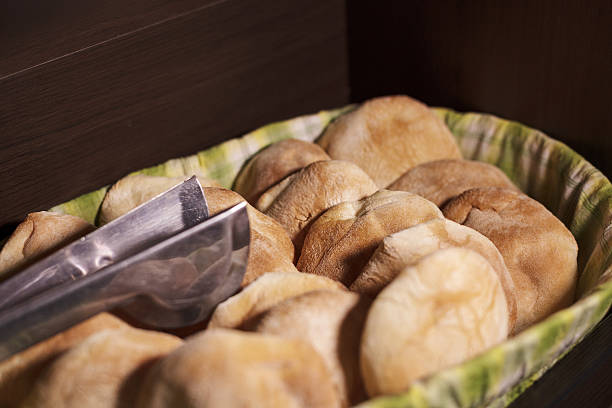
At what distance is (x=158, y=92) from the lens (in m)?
0.92

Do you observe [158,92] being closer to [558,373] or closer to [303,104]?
[303,104]

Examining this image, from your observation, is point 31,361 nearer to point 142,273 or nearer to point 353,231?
point 142,273

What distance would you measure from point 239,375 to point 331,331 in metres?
0.12

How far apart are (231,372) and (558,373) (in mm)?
369

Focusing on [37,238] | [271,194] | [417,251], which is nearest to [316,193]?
[271,194]

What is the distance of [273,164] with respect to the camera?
0.93 metres

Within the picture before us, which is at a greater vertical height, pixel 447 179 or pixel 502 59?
pixel 502 59

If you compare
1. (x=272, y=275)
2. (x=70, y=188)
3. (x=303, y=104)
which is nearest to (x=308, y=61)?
(x=303, y=104)

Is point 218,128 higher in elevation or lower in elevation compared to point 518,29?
lower

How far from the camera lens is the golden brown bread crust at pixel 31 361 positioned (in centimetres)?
56

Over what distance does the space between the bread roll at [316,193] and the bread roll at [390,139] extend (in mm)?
138

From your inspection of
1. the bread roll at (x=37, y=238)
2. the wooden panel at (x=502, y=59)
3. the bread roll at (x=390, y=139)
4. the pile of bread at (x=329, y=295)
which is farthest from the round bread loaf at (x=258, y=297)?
the wooden panel at (x=502, y=59)

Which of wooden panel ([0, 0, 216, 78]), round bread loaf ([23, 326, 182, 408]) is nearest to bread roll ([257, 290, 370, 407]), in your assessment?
round bread loaf ([23, 326, 182, 408])

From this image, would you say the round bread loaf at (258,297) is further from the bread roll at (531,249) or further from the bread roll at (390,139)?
the bread roll at (390,139)
